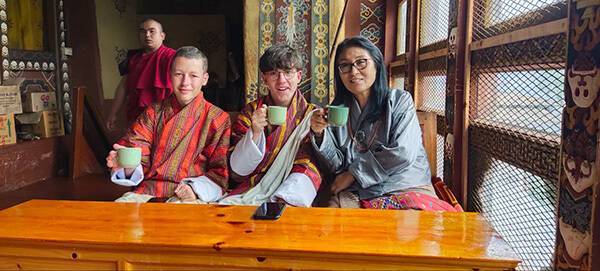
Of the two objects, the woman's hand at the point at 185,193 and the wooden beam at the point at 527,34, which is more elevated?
the wooden beam at the point at 527,34

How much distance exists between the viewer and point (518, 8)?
6.30 ft

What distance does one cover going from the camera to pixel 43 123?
4.26 metres

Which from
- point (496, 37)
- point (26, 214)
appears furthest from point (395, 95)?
point (26, 214)

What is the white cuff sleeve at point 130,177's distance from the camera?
6.23ft

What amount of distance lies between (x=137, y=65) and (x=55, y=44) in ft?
5.02

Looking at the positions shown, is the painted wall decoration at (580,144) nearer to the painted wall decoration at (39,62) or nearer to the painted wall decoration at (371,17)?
the painted wall decoration at (371,17)

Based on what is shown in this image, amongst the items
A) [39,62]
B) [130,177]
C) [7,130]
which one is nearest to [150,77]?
[7,130]

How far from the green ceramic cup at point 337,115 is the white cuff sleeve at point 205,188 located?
24.7 inches

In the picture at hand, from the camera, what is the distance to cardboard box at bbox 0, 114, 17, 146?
3696mm

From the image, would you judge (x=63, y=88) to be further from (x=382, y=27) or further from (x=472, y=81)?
(x=472, y=81)

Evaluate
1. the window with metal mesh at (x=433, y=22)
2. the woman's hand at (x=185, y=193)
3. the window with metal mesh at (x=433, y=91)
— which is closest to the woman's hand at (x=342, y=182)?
the woman's hand at (x=185, y=193)

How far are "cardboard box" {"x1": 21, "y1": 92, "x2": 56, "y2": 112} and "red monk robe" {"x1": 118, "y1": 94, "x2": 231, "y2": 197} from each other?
2.53m

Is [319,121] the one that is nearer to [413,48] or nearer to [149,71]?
[149,71]

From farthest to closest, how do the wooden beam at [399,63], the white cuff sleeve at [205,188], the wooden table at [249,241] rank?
the wooden beam at [399,63] < the white cuff sleeve at [205,188] < the wooden table at [249,241]
